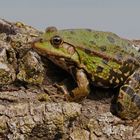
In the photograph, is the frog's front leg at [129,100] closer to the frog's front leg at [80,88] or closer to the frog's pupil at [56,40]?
the frog's front leg at [80,88]

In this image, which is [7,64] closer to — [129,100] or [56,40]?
[56,40]

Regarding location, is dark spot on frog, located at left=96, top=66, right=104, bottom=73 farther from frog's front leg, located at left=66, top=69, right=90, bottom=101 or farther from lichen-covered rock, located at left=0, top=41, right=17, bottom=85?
lichen-covered rock, located at left=0, top=41, right=17, bottom=85

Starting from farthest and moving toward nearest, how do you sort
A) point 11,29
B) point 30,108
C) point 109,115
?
point 11,29, point 109,115, point 30,108

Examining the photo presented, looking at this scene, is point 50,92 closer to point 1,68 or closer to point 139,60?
point 1,68

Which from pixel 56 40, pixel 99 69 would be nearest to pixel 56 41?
pixel 56 40

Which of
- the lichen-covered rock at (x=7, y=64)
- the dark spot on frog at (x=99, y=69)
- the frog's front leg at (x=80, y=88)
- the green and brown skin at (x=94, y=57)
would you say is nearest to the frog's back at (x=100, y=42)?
the green and brown skin at (x=94, y=57)

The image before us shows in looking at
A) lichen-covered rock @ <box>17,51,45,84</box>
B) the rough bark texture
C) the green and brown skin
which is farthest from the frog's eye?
the rough bark texture

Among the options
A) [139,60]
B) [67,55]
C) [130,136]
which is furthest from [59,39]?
Result: [130,136]
